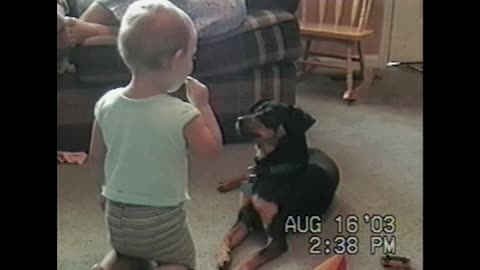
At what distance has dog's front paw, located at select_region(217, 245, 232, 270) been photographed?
45.7 inches

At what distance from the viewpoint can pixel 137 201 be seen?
3.57ft

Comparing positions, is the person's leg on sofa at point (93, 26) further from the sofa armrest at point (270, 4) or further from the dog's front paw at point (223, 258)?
the dog's front paw at point (223, 258)

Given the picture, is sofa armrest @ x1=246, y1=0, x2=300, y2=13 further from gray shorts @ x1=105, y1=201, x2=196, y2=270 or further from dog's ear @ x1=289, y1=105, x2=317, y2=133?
gray shorts @ x1=105, y1=201, x2=196, y2=270

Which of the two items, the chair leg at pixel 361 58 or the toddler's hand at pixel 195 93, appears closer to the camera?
the toddler's hand at pixel 195 93

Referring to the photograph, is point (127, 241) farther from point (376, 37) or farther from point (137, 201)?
point (376, 37)

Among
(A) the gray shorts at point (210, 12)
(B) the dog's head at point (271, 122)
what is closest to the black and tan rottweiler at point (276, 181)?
(B) the dog's head at point (271, 122)

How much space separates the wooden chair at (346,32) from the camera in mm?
1146

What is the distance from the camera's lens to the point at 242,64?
1.17 meters

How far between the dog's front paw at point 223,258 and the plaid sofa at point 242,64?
0.17 m

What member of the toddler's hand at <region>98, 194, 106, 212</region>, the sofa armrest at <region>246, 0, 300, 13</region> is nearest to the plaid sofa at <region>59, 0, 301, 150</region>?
the sofa armrest at <region>246, 0, 300, 13</region>

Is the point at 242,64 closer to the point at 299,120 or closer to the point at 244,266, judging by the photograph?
the point at 299,120

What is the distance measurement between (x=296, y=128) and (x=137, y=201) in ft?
0.74
